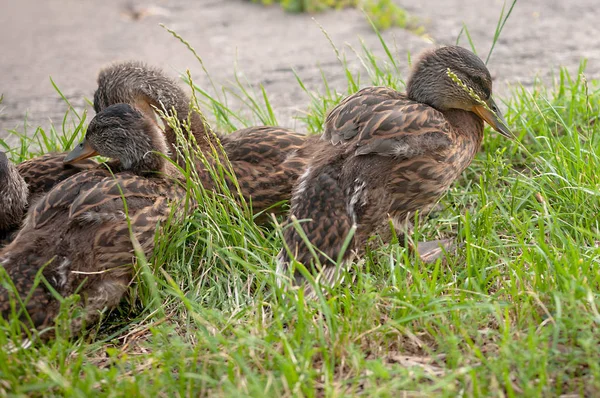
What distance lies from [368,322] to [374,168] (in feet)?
3.44

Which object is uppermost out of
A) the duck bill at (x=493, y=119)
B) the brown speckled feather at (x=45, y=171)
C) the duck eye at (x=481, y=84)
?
the duck eye at (x=481, y=84)

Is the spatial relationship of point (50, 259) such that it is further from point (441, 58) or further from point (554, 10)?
point (554, 10)

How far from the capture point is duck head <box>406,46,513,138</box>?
4.32m

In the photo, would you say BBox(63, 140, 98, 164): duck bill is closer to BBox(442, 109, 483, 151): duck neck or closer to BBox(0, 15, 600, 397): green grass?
BBox(0, 15, 600, 397): green grass

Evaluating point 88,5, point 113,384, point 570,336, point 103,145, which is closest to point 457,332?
point 570,336

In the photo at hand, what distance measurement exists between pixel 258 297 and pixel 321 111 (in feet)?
6.73

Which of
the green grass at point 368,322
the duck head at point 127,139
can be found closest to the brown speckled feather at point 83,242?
the green grass at point 368,322

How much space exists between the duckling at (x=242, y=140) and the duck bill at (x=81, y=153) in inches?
19.4

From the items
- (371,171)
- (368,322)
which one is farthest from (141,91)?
(368,322)

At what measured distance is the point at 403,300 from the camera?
333 cm

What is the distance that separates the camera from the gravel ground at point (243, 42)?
656 centimetres

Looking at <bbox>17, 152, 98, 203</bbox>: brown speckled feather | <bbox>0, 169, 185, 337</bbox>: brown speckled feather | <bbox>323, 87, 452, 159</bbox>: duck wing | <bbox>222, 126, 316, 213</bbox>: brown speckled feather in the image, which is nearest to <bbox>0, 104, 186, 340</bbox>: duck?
<bbox>0, 169, 185, 337</bbox>: brown speckled feather

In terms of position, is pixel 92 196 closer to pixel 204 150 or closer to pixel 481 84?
pixel 204 150

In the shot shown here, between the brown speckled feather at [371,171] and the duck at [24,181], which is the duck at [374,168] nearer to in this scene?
the brown speckled feather at [371,171]
